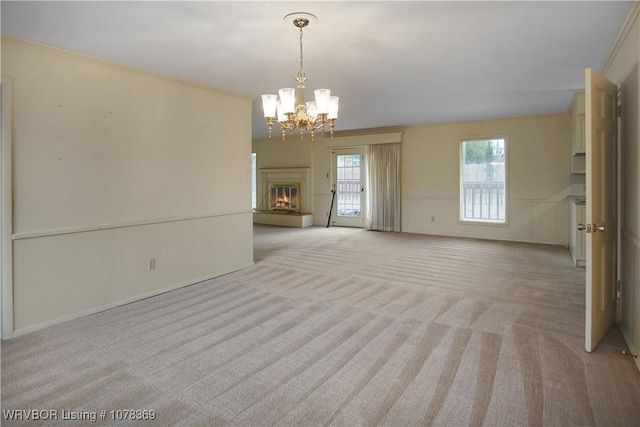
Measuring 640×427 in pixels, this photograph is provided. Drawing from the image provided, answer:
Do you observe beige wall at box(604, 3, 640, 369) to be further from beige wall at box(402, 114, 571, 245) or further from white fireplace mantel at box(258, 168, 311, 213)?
white fireplace mantel at box(258, 168, 311, 213)

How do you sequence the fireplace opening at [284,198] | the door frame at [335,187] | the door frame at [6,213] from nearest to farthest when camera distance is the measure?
1. the door frame at [6,213]
2. the door frame at [335,187]
3. the fireplace opening at [284,198]

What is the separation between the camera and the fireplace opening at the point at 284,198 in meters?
10.2

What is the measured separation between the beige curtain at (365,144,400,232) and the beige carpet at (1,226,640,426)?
4.22m

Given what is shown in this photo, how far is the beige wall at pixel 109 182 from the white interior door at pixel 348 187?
463cm

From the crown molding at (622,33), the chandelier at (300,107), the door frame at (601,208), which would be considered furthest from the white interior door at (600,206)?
the chandelier at (300,107)

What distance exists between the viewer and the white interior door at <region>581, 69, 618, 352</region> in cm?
251

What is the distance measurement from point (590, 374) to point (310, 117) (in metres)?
2.75

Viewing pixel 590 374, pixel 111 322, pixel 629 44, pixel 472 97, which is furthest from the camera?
pixel 472 97

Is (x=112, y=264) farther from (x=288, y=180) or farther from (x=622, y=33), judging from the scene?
(x=288, y=180)

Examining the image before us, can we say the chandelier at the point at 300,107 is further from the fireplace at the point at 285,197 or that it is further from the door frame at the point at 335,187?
the fireplace at the point at 285,197

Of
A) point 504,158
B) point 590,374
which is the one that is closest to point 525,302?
point 590,374

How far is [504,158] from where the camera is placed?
7.34 m

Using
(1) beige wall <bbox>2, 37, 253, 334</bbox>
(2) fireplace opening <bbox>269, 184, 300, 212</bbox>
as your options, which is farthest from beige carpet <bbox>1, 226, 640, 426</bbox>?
(2) fireplace opening <bbox>269, 184, 300, 212</bbox>

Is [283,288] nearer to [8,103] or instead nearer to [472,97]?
[8,103]
